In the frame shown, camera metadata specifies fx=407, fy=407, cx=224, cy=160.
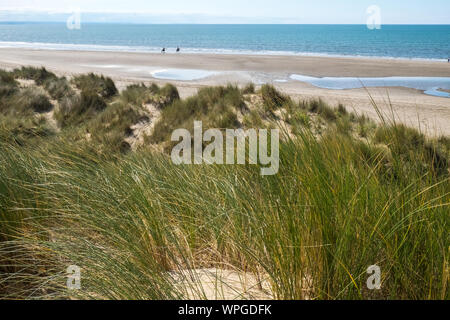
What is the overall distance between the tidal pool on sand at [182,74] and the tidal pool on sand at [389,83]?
545cm

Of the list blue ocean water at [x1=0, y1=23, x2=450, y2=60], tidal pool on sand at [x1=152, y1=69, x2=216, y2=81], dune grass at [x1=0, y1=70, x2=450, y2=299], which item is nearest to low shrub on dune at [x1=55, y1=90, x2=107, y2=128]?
dune grass at [x1=0, y1=70, x2=450, y2=299]

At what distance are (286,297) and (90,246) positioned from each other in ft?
3.62

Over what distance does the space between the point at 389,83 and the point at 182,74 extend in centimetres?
1193

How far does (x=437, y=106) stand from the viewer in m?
14.8

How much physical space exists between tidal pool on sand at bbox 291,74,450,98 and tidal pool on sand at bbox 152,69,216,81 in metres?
5.45

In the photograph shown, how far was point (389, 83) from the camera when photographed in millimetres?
22234

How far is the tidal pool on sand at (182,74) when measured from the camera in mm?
22781

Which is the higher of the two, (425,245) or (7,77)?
(7,77)

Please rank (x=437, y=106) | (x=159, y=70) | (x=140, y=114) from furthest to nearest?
(x=159, y=70) → (x=437, y=106) → (x=140, y=114)

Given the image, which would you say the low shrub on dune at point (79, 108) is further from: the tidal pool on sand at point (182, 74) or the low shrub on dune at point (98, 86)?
the tidal pool on sand at point (182, 74)
